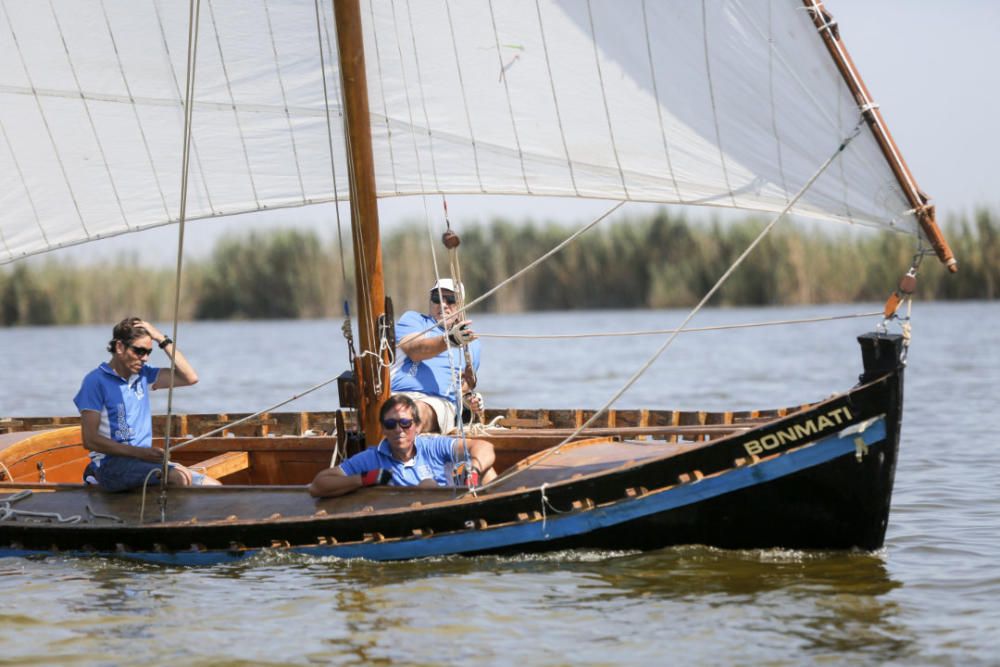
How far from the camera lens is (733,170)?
786cm

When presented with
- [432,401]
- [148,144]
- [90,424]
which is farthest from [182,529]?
[148,144]

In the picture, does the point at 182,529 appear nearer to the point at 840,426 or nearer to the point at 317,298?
the point at 840,426

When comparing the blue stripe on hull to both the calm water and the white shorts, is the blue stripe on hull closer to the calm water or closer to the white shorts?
the calm water

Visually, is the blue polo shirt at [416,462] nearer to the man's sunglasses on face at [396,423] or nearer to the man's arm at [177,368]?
the man's sunglasses on face at [396,423]

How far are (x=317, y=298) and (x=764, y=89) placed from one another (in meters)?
27.3

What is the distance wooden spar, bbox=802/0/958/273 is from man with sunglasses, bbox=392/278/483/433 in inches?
119

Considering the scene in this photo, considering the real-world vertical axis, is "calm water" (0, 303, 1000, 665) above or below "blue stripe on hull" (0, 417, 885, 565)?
below

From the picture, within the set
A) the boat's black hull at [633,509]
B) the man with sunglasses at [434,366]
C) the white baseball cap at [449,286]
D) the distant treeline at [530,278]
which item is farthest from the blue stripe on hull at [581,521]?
the distant treeline at [530,278]

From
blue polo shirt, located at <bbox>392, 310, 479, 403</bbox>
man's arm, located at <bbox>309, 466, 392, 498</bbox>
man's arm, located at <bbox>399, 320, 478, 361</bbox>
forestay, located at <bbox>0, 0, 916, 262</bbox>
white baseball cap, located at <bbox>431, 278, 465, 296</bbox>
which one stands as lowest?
man's arm, located at <bbox>309, 466, 392, 498</bbox>

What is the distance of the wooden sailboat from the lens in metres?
7.50

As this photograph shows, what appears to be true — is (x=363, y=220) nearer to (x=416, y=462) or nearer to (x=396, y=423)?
(x=396, y=423)

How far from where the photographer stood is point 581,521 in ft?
26.2

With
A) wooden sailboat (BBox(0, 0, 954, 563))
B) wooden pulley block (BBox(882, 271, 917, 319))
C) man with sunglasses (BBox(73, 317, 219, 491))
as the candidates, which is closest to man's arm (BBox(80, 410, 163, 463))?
man with sunglasses (BBox(73, 317, 219, 491))

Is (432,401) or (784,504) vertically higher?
(432,401)
